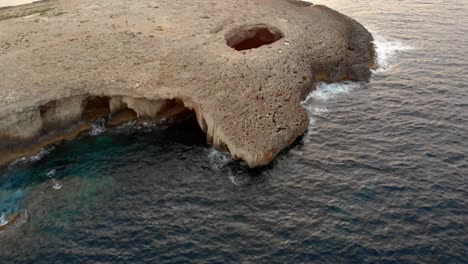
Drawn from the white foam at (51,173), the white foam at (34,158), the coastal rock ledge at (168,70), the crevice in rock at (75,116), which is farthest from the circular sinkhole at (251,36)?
the white foam at (51,173)

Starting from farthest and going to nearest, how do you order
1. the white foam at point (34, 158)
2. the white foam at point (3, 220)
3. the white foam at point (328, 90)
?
the white foam at point (328, 90) < the white foam at point (34, 158) < the white foam at point (3, 220)

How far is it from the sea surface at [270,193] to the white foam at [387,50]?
770 cm

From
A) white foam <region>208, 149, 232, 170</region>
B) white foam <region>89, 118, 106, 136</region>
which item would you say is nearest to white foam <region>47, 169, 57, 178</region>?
white foam <region>89, 118, 106, 136</region>

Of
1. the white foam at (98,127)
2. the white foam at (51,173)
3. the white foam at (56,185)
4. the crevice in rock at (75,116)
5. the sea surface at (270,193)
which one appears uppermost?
the crevice in rock at (75,116)

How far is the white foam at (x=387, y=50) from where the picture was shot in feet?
193

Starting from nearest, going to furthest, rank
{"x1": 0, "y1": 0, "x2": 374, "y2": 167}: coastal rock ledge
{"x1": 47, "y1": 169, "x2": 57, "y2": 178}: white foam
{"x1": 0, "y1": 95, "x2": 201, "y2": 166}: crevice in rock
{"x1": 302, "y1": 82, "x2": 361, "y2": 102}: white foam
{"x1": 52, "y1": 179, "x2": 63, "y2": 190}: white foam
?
{"x1": 52, "y1": 179, "x2": 63, "y2": 190}: white foam, {"x1": 47, "y1": 169, "x2": 57, "y2": 178}: white foam, {"x1": 0, "y1": 95, "x2": 201, "y2": 166}: crevice in rock, {"x1": 0, "y1": 0, "x2": 374, "y2": 167}: coastal rock ledge, {"x1": 302, "y1": 82, "x2": 361, "y2": 102}: white foam

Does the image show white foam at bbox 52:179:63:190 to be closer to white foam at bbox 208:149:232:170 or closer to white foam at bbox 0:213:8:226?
white foam at bbox 0:213:8:226

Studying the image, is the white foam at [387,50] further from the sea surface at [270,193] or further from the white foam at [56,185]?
the white foam at [56,185]

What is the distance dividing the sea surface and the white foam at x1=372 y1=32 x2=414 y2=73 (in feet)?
25.3

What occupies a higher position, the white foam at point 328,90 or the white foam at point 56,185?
the white foam at point 328,90

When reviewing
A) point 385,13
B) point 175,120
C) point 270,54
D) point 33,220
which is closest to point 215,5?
point 270,54

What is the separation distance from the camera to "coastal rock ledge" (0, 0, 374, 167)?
43.2 metres

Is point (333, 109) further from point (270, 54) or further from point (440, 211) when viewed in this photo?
point (440, 211)

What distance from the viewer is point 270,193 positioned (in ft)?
121
